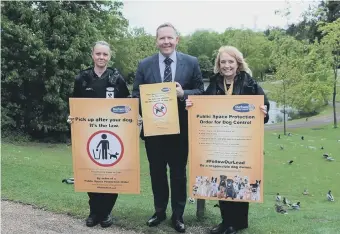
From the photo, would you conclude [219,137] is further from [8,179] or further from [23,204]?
[8,179]

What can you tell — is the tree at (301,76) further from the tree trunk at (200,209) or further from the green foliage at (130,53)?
the tree trunk at (200,209)

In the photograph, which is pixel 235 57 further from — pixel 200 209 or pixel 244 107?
pixel 200 209

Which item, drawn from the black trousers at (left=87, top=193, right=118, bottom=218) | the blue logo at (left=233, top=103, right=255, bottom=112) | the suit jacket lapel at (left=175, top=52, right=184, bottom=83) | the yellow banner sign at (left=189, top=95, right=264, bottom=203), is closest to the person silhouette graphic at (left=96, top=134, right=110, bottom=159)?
the black trousers at (left=87, top=193, right=118, bottom=218)

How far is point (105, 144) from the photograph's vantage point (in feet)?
19.5

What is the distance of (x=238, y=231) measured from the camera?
5793 millimetres

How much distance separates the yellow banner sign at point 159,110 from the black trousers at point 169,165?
1.09ft

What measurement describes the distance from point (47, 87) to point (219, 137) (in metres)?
18.5

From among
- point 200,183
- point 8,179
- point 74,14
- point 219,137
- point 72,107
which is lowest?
point 8,179

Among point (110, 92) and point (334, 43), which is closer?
point (110, 92)

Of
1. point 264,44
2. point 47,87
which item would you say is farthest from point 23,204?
point 264,44

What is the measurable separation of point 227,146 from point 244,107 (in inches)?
20.6

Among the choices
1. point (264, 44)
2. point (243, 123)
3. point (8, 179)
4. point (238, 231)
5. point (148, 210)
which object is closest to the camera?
point (243, 123)

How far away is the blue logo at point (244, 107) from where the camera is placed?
5301mm

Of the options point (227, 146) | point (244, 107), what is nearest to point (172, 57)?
point (244, 107)
